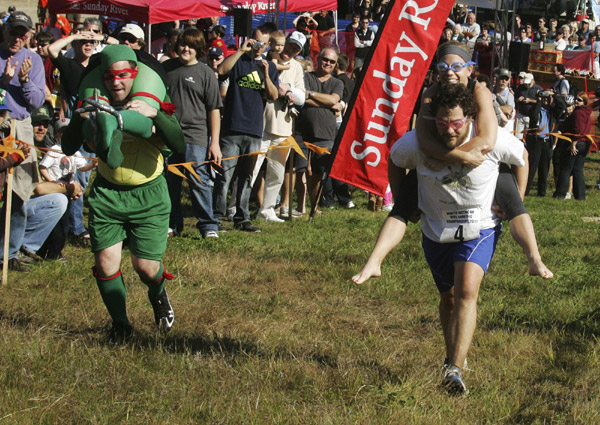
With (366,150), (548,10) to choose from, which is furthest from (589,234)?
(548,10)

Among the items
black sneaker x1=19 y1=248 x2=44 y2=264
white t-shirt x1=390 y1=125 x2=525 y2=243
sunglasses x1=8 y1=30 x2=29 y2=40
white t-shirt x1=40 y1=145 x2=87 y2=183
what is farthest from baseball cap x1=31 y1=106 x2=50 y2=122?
white t-shirt x1=390 y1=125 x2=525 y2=243

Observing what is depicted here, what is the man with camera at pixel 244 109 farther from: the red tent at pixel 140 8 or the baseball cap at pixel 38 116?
the red tent at pixel 140 8

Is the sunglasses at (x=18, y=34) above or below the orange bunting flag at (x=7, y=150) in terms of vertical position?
above

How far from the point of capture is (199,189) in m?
9.22

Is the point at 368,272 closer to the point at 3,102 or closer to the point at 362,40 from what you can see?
the point at 3,102

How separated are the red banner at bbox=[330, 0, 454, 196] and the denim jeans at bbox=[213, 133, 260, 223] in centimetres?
253

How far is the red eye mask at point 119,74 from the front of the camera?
4.90 meters

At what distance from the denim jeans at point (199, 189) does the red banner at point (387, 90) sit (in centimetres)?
212

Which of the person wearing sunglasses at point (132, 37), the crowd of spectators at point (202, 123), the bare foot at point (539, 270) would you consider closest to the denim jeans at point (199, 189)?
the crowd of spectators at point (202, 123)

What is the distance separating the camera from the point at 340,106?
35.8 ft

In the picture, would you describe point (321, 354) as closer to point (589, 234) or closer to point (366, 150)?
point (366, 150)

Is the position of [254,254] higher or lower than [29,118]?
lower

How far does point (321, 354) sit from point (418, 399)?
1092 millimetres

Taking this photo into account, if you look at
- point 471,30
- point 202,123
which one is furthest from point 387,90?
point 471,30
